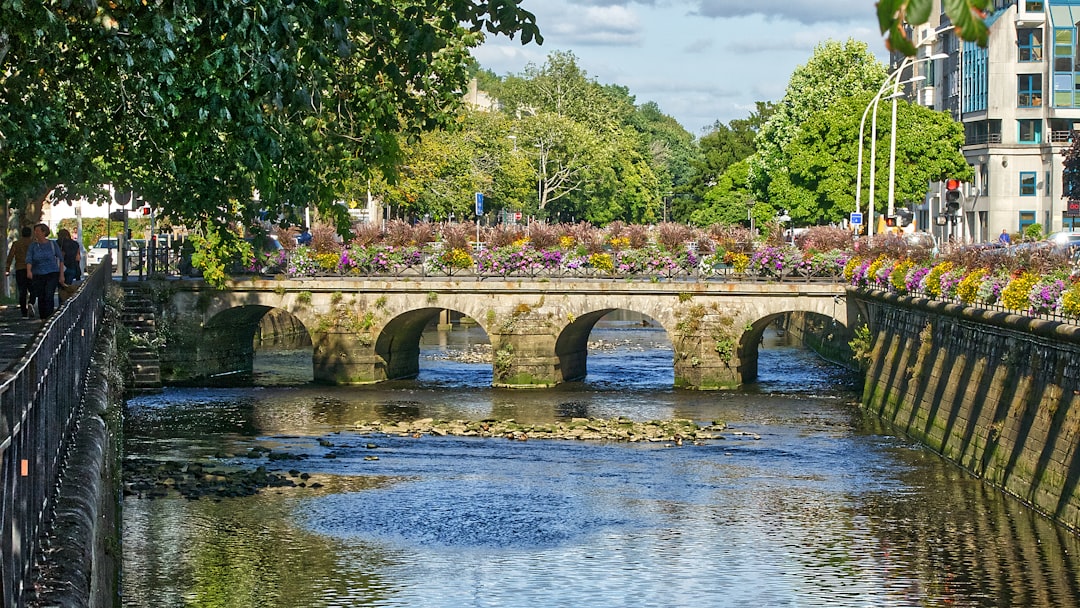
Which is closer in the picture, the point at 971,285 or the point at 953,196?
the point at 971,285

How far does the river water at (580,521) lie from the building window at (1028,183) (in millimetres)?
49175

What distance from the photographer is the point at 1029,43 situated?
82875 mm

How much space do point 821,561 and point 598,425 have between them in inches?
526

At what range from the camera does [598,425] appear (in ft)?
114

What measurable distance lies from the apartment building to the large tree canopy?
64607 millimetres

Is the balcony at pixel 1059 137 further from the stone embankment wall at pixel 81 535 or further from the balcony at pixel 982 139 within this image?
the stone embankment wall at pixel 81 535

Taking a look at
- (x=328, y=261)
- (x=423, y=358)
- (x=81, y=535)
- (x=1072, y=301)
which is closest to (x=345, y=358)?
(x=328, y=261)

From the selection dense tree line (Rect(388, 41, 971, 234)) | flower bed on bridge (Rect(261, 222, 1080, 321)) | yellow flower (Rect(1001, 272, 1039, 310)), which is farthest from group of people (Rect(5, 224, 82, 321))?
dense tree line (Rect(388, 41, 971, 234))

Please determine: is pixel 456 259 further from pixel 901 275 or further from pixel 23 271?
pixel 23 271

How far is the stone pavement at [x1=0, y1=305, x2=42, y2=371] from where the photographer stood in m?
19.5

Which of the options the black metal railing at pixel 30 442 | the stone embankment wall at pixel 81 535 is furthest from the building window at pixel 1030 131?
the black metal railing at pixel 30 442

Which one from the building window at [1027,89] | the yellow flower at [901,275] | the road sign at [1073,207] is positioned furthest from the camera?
the building window at [1027,89]

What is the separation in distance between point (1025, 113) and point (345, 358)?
166 ft

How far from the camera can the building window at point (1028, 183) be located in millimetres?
83688
